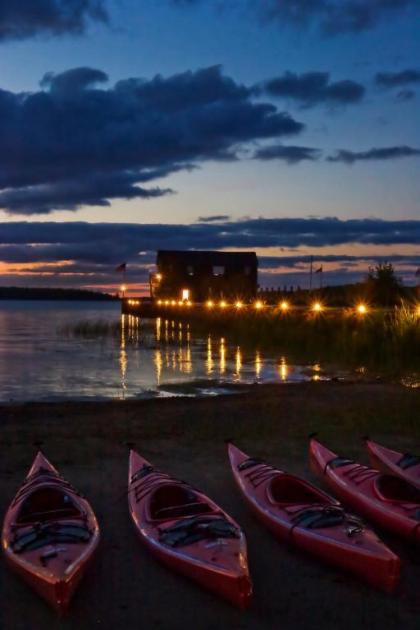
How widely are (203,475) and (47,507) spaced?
2.82m

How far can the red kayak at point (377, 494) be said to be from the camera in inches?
261

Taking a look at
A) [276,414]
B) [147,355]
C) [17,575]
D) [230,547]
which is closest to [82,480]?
[17,575]

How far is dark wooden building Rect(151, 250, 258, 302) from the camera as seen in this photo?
78.8 metres

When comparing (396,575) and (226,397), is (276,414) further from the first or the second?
(396,575)

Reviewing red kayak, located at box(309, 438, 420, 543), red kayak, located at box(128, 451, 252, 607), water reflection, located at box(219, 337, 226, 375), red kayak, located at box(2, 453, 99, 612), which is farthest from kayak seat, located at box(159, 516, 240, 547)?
water reflection, located at box(219, 337, 226, 375)

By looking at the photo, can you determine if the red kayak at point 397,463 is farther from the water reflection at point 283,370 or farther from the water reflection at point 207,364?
the water reflection at point 283,370

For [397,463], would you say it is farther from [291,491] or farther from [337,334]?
[337,334]

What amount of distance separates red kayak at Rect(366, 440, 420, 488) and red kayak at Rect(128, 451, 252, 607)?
107 inches

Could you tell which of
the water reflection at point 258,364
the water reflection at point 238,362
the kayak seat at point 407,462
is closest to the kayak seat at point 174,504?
the kayak seat at point 407,462

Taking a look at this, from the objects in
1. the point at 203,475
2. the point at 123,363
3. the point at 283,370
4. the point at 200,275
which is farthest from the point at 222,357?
the point at 200,275

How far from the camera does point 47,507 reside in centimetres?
684

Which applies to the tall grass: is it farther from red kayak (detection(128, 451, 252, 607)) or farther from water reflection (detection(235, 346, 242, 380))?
red kayak (detection(128, 451, 252, 607))

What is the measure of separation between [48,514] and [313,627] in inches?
106

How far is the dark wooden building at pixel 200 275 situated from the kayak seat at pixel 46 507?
71.1 meters
